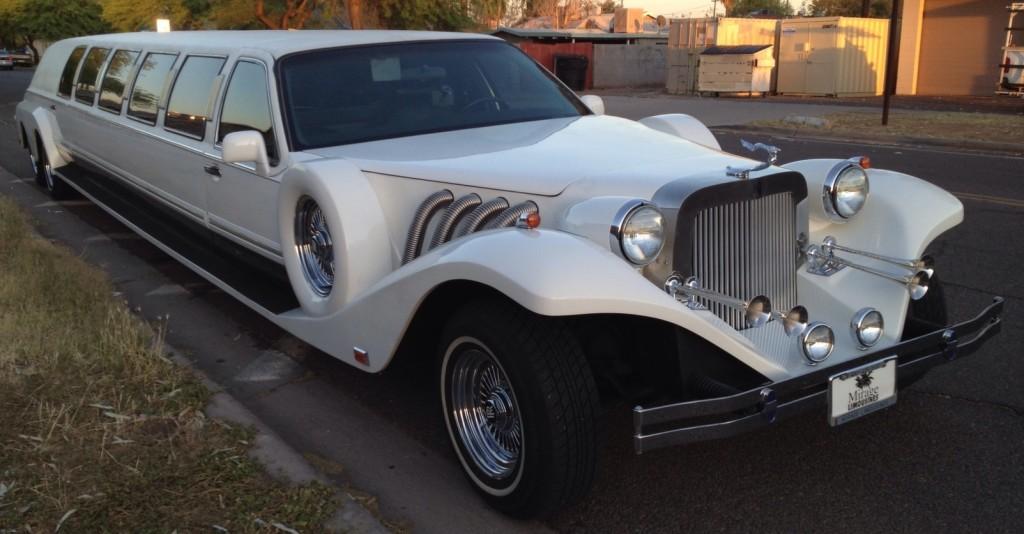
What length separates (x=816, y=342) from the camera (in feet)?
11.2

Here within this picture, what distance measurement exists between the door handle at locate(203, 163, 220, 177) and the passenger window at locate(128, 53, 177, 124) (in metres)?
1.17

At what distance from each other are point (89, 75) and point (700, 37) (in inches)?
886

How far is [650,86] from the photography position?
35.3 m

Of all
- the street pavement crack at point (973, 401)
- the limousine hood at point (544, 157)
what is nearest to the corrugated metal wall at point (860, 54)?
the limousine hood at point (544, 157)

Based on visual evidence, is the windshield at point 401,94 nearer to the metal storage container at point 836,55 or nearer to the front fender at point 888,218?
the front fender at point 888,218

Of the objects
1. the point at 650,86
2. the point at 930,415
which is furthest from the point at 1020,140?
the point at 650,86

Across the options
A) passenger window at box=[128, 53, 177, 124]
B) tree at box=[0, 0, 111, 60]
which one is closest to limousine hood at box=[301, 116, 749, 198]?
passenger window at box=[128, 53, 177, 124]

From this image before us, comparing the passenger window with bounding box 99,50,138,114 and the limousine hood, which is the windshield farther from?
the passenger window with bounding box 99,50,138,114

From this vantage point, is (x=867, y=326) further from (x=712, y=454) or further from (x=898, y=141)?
(x=898, y=141)

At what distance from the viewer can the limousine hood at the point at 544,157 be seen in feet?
12.2

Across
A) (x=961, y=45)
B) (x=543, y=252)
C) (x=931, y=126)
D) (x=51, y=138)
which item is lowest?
(x=931, y=126)

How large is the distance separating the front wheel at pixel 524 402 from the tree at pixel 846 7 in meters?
39.3

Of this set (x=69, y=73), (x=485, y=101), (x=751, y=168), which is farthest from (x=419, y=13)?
(x=751, y=168)

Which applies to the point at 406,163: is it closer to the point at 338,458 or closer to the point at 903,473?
the point at 338,458
